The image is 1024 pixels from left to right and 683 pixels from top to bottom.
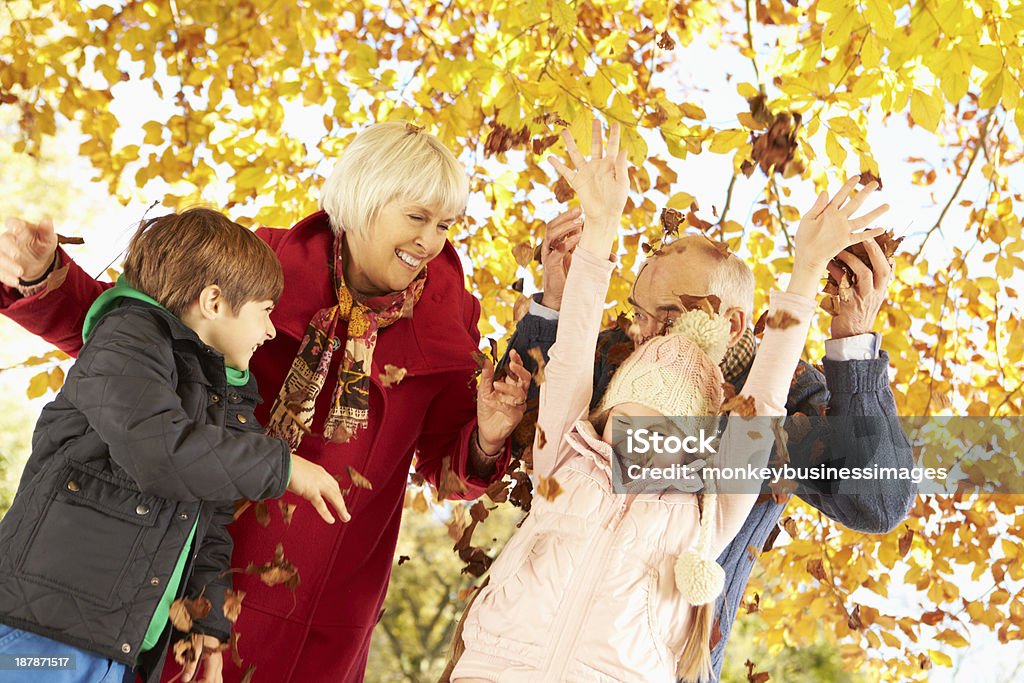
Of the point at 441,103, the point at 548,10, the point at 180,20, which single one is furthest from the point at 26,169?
the point at 548,10

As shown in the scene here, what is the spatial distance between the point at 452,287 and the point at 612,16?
7.04ft

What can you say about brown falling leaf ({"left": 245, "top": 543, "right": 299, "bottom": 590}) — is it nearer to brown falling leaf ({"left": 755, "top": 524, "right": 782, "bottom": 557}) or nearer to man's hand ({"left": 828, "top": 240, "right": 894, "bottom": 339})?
brown falling leaf ({"left": 755, "top": 524, "right": 782, "bottom": 557})

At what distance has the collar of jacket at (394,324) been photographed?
2291 millimetres

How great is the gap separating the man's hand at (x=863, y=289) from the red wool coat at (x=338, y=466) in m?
0.82

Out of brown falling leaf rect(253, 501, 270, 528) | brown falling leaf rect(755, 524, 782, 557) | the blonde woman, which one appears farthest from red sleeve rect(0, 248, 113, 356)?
brown falling leaf rect(755, 524, 782, 557)

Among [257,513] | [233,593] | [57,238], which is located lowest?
[233,593]

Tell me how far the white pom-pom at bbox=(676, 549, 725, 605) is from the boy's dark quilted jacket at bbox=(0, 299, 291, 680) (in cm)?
75

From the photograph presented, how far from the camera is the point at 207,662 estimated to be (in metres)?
1.96

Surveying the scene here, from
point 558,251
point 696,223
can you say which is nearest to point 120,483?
point 558,251

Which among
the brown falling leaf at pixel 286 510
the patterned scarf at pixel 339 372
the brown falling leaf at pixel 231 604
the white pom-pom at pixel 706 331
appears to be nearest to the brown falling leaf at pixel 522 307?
the patterned scarf at pixel 339 372

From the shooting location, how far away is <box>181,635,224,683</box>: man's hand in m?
1.93

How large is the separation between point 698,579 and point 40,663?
3.75ft

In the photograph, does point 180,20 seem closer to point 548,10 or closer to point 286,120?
point 286,120

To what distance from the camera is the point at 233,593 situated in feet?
6.59
